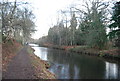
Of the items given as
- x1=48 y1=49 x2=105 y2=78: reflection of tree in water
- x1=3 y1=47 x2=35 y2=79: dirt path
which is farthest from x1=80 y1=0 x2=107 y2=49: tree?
x1=3 y1=47 x2=35 y2=79: dirt path

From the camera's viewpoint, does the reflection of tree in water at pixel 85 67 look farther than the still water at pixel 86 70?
Yes

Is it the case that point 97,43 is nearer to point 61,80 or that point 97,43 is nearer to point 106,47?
point 106,47

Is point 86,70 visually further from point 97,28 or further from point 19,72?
point 97,28

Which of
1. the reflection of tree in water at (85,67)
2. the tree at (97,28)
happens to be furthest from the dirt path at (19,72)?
the tree at (97,28)

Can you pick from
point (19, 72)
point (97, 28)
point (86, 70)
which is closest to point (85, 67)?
point (86, 70)

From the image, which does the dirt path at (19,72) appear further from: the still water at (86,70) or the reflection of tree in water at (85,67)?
the reflection of tree in water at (85,67)

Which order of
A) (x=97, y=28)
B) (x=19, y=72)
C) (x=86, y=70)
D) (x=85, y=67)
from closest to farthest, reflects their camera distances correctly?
(x=19, y=72)
(x=86, y=70)
(x=85, y=67)
(x=97, y=28)

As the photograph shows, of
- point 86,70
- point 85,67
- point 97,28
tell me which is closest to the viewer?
point 86,70

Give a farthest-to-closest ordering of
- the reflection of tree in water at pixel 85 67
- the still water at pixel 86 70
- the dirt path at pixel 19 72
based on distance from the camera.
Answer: the reflection of tree in water at pixel 85 67, the still water at pixel 86 70, the dirt path at pixel 19 72

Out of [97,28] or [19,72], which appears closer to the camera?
[19,72]

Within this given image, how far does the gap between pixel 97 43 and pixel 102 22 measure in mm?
4466

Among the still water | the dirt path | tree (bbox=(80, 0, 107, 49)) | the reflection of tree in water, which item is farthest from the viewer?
tree (bbox=(80, 0, 107, 49))

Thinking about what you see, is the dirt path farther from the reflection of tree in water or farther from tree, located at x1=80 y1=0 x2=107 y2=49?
tree, located at x1=80 y1=0 x2=107 y2=49

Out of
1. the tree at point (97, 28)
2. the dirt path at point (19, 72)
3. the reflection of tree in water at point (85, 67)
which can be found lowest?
the reflection of tree in water at point (85, 67)
